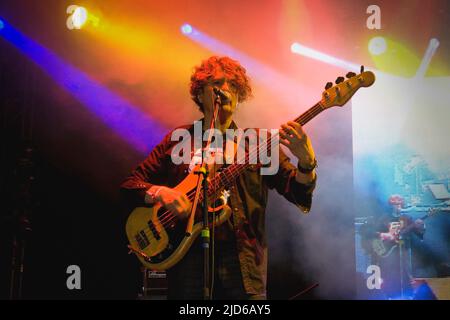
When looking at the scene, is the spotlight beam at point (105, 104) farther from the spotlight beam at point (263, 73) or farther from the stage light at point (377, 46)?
the stage light at point (377, 46)

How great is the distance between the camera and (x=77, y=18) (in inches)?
184

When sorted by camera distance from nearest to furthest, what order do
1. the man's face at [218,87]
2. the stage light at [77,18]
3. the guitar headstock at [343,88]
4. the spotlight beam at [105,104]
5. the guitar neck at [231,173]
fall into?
the guitar neck at [231,173] → the guitar headstock at [343,88] → the man's face at [218,87] → the spotlight beam at [105,104] → the stage light at [77,18]

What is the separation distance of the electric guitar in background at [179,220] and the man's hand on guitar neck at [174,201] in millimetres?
85

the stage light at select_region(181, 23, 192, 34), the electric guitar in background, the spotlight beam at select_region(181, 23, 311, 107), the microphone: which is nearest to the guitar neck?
the electric guitar in background

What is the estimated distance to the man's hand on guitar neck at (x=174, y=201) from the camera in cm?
295

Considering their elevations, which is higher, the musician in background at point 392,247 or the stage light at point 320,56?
the stage light at point 320,56

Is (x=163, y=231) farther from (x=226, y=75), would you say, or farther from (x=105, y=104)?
(x=105, y=104)

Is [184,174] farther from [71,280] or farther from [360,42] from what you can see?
[360,42]

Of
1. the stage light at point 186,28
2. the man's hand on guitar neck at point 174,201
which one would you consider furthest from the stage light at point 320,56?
the man's hand on guitar neck at point 174,201

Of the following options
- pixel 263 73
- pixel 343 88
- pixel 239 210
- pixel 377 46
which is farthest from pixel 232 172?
pixel 377 46

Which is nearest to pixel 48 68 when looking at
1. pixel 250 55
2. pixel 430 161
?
pixel 250 55

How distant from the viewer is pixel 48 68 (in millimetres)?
4668

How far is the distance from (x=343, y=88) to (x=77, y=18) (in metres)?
2.70
